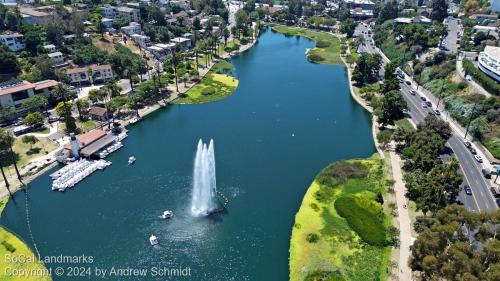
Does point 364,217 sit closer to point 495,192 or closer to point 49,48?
point 495,192

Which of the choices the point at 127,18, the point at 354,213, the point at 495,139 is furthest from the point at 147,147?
the point at 127,18

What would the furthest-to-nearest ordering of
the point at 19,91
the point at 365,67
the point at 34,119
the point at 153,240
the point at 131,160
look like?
the point at 365,67 < the point at 19,91 < the point at 34,119 < the point at 131,160 < the point at 153,240

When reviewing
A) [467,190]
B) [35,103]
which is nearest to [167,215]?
[467,190]

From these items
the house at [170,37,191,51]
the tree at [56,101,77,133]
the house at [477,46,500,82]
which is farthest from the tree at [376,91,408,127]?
the house at [170,37,191,51]

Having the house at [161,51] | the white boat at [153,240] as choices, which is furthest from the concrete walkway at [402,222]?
the house at [161,51]

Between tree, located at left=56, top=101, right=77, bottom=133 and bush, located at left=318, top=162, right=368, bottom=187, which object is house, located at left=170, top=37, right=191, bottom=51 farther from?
bush, located at left=318, top=162, right=368, bottom=187

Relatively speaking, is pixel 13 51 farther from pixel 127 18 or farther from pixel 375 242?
pixel 375 242

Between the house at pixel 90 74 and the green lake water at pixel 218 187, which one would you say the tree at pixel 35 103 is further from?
the green lake water at pixel 218 187
